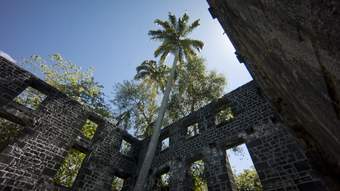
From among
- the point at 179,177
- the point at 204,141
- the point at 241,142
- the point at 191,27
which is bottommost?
the point at 179,177

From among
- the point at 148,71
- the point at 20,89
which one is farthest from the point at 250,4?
the point at 148,71

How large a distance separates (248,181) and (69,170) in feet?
44.2

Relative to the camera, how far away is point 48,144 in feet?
25.8

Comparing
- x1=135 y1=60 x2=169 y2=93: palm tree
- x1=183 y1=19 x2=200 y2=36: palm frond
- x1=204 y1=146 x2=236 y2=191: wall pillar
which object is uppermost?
x1=183 y1=19 x2=200 y2=36: palm frond

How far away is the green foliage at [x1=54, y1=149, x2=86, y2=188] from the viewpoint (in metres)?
13.5

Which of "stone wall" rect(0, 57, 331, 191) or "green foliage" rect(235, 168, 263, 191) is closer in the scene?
"stone wall" rect(0, 57, 331, 191)

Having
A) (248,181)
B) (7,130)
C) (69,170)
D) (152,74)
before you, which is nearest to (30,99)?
(7,130)

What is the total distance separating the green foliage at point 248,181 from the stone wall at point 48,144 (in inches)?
320

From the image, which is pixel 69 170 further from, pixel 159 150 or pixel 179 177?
pixel 179 177

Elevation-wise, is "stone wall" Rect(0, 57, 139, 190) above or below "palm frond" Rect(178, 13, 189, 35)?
below

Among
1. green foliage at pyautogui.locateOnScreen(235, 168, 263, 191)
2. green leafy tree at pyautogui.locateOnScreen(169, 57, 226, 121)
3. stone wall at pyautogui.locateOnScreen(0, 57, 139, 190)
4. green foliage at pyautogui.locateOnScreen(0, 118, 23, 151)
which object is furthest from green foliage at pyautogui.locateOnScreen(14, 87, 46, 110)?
green foliage at pyautogui.locateOnScreen(235, 168, 263, 191)

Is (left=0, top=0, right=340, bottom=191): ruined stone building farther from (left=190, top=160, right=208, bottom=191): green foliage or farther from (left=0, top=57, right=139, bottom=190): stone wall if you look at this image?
(left=190, top=160, right=208, bottom=191): green foliage

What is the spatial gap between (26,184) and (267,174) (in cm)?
838

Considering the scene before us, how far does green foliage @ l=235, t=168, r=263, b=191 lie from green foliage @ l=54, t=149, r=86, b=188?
1195 centimetres
